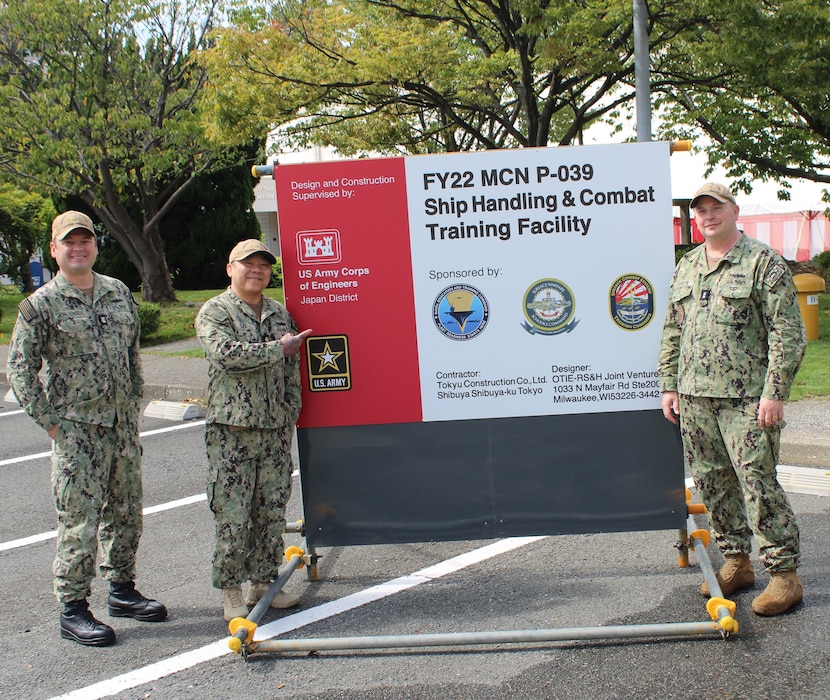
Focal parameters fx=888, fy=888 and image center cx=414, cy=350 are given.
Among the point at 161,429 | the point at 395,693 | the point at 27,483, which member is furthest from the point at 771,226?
the point at 395,693

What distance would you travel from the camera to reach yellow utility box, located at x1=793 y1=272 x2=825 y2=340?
11141 mm

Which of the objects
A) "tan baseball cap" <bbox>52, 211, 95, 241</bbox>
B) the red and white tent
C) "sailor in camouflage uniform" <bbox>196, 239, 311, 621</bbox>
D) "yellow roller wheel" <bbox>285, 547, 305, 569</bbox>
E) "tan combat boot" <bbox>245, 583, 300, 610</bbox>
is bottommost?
"tan combat boot" <bbox>245, 583, 300, 610</bbox>

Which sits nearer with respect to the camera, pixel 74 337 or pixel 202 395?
pixel 74 337

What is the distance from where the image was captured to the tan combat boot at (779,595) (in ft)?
13.1

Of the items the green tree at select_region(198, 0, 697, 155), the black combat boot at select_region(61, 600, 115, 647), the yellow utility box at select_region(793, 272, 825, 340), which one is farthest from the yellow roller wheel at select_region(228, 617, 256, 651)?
the green tree at select_region(198, 0, 697, 155)

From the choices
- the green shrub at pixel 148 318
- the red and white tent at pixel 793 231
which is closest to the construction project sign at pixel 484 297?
the green shrub at pixel 148 318

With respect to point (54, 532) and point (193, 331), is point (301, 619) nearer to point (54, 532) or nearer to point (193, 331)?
point (54, 532)

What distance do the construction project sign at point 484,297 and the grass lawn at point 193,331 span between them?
499 cm

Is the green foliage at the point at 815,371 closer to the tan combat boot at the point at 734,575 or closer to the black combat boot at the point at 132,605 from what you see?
the tan combat boot at the point at 734,575

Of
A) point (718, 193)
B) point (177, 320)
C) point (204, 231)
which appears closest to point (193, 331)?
point (177, 320)

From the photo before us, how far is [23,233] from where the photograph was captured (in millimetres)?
25938

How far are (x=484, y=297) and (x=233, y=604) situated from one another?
1885mm

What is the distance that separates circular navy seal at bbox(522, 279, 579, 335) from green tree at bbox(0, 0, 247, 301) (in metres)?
14.5

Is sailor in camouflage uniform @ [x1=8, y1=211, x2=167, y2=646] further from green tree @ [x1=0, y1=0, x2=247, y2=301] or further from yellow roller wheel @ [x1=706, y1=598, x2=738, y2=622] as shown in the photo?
green tree @ [x1=0, y1=0, x2=247, y2=301]
